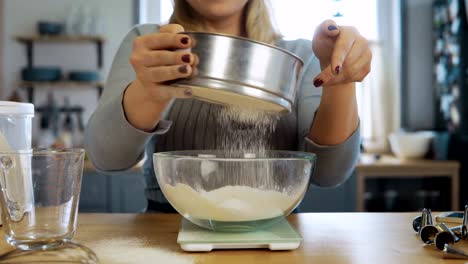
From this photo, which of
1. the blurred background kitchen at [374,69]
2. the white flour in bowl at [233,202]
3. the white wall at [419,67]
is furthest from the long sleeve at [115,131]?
the white wall at [419,67]

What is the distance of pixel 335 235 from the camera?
26.7 inches

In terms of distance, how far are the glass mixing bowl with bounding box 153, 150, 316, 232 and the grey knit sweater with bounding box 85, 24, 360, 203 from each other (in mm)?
240

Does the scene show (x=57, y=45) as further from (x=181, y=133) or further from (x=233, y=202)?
(x=233, y=202)

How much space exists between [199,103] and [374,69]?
226cm

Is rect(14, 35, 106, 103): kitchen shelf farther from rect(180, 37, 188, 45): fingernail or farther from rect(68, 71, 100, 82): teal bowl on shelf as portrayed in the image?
rect(180, 37, 188, 45): fingernail

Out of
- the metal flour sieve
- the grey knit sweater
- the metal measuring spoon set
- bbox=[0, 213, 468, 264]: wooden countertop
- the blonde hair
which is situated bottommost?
bbox=[0, 213, 468, 264]: wooden countertop

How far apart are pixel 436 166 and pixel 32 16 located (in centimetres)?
249

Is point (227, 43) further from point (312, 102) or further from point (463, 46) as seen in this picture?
point (463, 46)

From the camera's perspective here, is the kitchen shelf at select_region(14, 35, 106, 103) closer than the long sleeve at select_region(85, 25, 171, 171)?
No

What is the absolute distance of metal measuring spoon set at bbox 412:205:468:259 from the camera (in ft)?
1.87

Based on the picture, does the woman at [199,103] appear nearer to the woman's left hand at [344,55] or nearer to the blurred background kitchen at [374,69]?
the woman's left hand at [344,55]

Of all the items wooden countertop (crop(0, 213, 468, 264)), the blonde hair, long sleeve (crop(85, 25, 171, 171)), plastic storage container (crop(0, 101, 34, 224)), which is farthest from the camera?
the blonde hair

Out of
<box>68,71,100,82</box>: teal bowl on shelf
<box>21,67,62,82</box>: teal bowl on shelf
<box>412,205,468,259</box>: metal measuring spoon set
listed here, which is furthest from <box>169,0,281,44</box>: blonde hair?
<box>21,67,62,82</box>: teal bowl on shelf

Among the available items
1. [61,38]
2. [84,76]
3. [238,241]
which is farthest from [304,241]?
[61,38]
